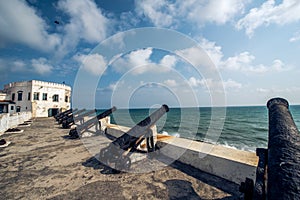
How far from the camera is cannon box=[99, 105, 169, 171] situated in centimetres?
412

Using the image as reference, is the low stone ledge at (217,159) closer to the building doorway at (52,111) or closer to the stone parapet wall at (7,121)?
the stone parapet wall at (7,121)

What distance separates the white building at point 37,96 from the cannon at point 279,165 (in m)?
35.0

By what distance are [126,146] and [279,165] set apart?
11.2 feet

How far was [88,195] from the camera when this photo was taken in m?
2.98

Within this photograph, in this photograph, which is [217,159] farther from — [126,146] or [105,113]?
[105,113]

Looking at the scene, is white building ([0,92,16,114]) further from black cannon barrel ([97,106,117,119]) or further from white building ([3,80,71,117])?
black cannon barrel ([97,106,117,119])

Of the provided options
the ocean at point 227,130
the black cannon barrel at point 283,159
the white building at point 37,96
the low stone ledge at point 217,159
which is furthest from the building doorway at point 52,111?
the black cannon barrel at point 283,159

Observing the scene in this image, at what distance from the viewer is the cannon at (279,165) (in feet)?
4.65

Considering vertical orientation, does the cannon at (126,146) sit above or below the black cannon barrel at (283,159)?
below

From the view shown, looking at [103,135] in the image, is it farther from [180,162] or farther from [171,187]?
[171,187]

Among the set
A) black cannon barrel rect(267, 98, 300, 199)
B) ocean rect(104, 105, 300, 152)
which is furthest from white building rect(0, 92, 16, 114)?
black cannon barrel rect(267, 98, 300, 199)

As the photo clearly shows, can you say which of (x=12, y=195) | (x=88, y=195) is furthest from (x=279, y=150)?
(x=12, y=195)

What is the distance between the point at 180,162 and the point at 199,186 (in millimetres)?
1276

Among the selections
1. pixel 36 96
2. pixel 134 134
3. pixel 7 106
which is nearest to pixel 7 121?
pixel 134 134
